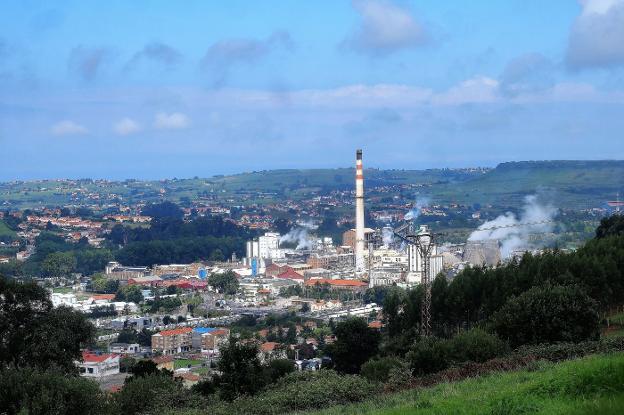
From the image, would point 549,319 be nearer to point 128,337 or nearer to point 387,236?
point 128,337

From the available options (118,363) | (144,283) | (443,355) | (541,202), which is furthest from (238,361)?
(541,202)

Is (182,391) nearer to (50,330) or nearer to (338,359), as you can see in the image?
(50,330)

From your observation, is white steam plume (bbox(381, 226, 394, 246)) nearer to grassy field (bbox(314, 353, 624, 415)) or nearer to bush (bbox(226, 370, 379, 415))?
bush (bbox(226, 370, 379, 415))

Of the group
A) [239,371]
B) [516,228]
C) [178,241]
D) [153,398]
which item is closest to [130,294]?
[178,241]

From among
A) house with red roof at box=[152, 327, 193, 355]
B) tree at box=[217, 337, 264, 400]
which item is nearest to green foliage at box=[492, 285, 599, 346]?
tree at box=[217, 337, 264, 400]

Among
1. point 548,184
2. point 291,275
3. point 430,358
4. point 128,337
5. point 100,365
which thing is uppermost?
point 430,358

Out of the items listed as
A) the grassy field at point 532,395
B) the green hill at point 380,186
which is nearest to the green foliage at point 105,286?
the grassy field at point 532,395

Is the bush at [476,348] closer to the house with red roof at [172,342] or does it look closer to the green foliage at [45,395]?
the green foliage at [45,395]
